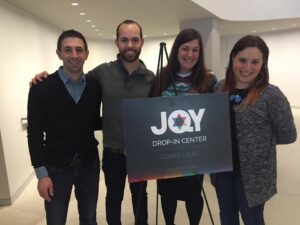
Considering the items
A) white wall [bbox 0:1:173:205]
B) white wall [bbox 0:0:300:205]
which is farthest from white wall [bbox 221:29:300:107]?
white wall [bbox 0:1:173:205]

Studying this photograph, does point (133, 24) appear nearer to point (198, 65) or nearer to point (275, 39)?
point (198, 65)

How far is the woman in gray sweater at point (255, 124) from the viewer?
1.59 m

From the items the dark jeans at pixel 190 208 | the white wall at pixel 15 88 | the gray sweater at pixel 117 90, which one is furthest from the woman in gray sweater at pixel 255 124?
the white wall at pixel 15 88

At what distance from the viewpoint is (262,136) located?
1.61 metres

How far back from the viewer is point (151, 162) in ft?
5.09

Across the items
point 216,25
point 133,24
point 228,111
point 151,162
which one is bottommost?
point 151,162

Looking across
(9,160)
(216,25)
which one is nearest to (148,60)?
(216,25)

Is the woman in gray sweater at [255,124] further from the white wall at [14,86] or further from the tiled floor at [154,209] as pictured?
the white wall at [14,86]

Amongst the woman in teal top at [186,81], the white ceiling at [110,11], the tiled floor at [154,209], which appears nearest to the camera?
the woman in teal top at [186,81]

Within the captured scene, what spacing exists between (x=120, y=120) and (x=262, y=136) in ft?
2.99

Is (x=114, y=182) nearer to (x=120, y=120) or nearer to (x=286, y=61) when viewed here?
(x=120, y=120)

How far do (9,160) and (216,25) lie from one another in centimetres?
500

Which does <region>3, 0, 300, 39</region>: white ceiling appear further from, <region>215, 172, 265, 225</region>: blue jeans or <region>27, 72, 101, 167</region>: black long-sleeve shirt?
<region>215, 172, 265, 225</region>: blue jeans

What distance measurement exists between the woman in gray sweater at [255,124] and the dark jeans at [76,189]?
2.98 ft
